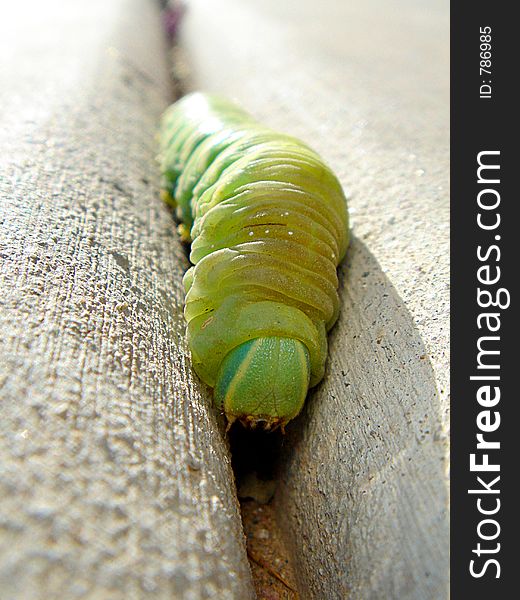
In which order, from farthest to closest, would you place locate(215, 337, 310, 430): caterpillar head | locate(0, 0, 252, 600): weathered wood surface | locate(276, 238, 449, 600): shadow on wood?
locate(215, 337, 310, 430): caterpillar head, locate(276, 238, 449, 600): shadow on wood, locate(0, 0, 252, 600): weathered wood surface

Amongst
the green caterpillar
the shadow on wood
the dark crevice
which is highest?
the green caterpillar

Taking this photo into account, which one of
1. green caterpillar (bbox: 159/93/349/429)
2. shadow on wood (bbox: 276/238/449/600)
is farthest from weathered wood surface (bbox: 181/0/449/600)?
green caterpillar (bbox: 159/93/349/429)

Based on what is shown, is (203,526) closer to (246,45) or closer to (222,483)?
(222,483)

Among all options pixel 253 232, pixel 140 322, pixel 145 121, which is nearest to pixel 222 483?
pixel 140 322

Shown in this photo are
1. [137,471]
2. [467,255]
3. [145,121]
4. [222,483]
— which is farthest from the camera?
[145,121]

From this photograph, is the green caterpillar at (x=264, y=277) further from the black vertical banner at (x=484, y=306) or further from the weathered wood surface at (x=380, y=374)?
the black vertical banner at (x=484, y=306)

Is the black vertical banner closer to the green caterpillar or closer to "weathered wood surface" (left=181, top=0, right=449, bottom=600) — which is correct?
"weathered wood surface" (left=181, top=0, right=449, bottom=600)

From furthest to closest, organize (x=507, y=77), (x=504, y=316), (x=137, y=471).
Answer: (x=507, y=77) < (x=504, y=316) < (x=137, y=471)
